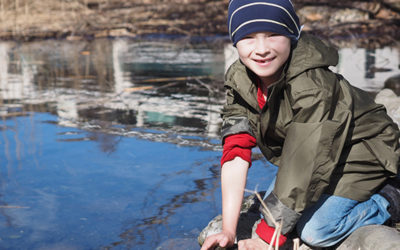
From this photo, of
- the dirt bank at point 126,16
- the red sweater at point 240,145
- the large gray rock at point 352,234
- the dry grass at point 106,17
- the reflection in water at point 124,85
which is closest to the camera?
the large gray rock at point 352,234

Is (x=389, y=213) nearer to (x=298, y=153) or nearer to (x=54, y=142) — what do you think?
(x=298, y=153)

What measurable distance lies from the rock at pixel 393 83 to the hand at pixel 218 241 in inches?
177

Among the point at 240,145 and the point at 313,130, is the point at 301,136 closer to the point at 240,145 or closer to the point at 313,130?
the point at 313,130

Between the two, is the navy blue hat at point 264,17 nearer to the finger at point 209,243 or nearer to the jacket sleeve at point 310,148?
the jacket sleeve at point 310,148

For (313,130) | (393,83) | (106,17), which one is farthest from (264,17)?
(106,17)

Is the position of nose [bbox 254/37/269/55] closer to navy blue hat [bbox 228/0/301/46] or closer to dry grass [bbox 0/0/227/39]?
navy blue hat [bbox 228/0/301/46]

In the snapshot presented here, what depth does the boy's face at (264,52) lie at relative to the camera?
221 cm

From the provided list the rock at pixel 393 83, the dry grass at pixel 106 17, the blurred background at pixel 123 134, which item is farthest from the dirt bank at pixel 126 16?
the rock at pixel 393 83

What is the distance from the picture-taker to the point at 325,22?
1285cm

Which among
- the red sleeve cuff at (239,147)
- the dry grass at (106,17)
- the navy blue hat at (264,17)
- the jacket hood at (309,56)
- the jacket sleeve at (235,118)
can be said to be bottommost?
the red sleeve cuff at (239,147)

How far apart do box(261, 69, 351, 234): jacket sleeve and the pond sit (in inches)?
28.5

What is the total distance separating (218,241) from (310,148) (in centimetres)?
59

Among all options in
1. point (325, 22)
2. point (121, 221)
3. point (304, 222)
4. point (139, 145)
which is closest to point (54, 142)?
point (139, 145)

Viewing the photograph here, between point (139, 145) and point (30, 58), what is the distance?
23.2ft
